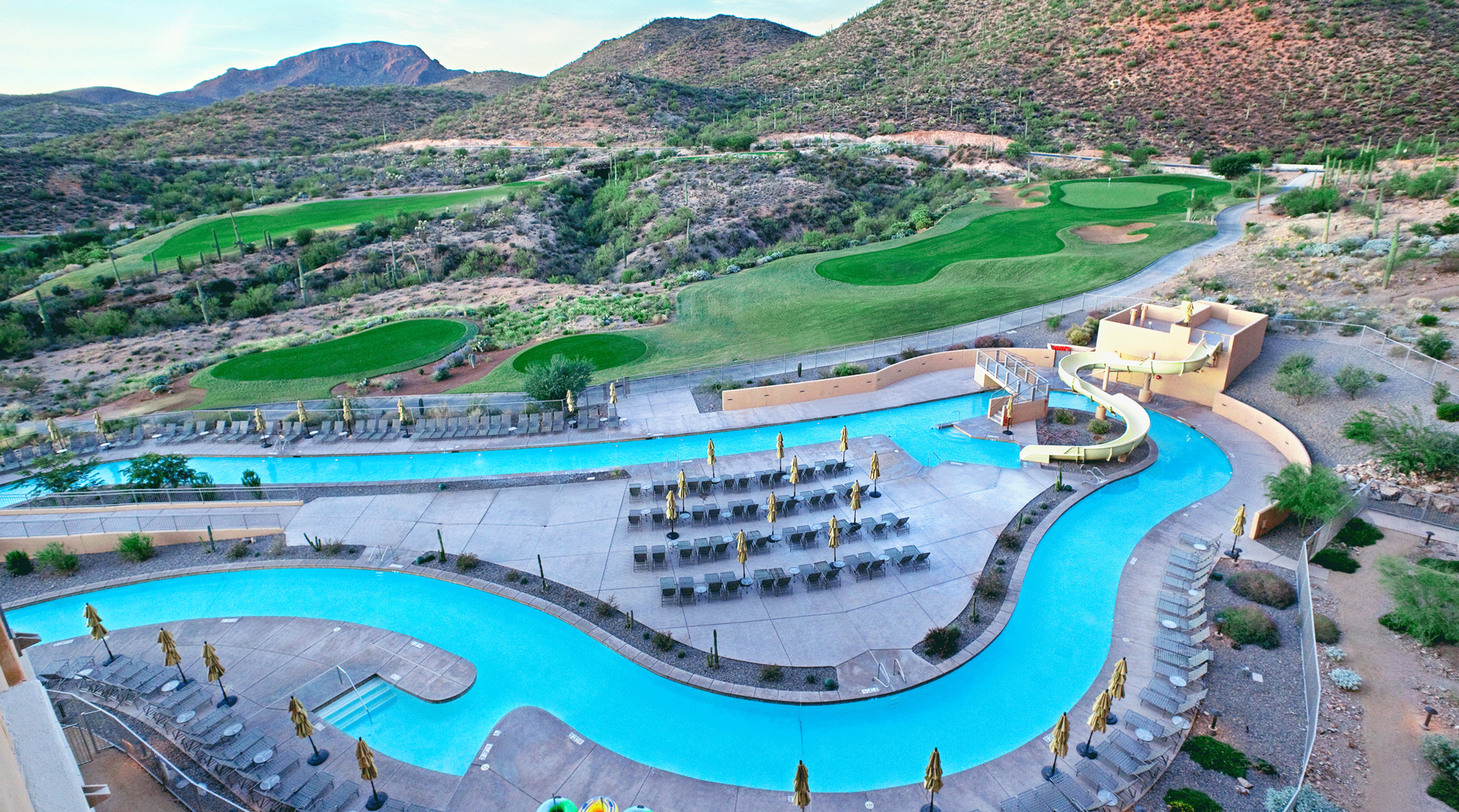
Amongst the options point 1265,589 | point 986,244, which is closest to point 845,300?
point 986,244

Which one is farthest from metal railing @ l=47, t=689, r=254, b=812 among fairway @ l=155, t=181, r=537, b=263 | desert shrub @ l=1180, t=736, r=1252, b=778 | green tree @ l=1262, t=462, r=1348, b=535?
fairway @ l=155, t=181, r=537, b=263

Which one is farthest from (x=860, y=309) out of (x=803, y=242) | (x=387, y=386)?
(x=387, y=386)

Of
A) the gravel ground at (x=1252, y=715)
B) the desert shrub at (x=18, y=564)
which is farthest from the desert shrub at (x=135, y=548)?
the gravel ground at (x=1252, y=715)

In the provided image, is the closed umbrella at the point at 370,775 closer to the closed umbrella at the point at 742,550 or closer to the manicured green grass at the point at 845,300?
the closed umbrella at the point at 742,550

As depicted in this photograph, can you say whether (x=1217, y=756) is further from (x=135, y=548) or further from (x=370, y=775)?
(x=135, y=548)

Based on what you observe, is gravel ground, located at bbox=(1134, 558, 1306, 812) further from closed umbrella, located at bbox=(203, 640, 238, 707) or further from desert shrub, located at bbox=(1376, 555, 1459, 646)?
closed umbrella, located at bbox=(203, 640, 238, 707)
